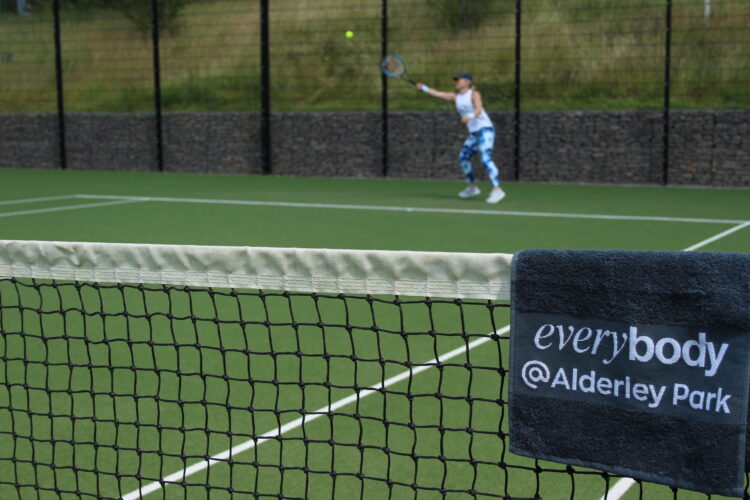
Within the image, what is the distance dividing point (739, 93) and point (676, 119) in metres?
1.42

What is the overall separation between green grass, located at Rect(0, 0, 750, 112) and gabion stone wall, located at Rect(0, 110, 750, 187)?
0.87m

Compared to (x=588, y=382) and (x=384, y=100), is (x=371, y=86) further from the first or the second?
(x=588, y=382)

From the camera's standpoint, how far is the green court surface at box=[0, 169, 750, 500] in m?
4.00

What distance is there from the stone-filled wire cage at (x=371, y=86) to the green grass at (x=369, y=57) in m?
0.04

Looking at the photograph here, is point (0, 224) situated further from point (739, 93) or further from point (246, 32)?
point (739, 93)

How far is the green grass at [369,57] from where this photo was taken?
19.1 meters

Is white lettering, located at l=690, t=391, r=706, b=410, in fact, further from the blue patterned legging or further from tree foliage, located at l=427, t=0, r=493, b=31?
tree foliage, located at l=427, t=0, r=493, b=31

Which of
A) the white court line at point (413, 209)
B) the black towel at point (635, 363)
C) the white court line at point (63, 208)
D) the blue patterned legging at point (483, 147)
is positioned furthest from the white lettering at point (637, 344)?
the white court line at point (63, 208)

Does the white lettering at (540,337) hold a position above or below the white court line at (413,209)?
above

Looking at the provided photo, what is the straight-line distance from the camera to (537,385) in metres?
2.72

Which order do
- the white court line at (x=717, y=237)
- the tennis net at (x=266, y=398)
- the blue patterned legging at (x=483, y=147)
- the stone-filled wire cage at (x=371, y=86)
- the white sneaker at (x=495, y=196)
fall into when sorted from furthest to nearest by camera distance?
1. the stone-filled wire cage at (x=371, y=86)
2. the white sneaker at (x=495, y=196)
3. the blue patterned legging at (x=483, y=147)
4. the white court line at (x=717, y=237)
5. the tennis net at (x=266, y=398)

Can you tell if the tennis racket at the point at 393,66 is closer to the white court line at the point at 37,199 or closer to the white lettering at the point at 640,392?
the white court line at the point at 37,199

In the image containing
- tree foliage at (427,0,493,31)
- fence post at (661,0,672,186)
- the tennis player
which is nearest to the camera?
the tennis player

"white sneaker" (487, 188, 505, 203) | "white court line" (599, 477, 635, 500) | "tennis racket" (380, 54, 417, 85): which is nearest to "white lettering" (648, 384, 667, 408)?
"white court line" (599, 477, 635, 500)
